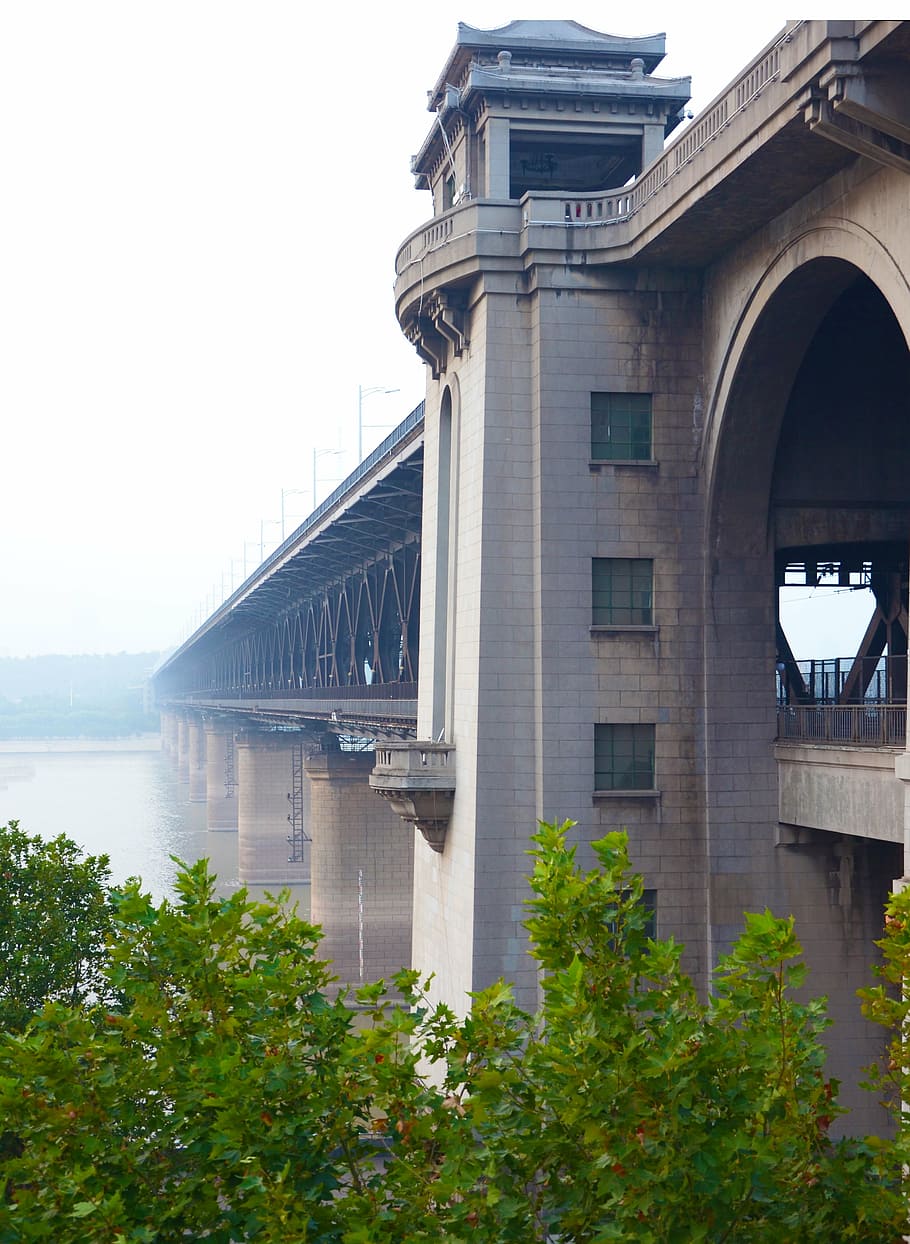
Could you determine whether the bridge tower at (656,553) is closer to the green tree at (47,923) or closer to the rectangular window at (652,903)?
the rectangular window at (652,903)

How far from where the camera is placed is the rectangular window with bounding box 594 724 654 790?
28.1m

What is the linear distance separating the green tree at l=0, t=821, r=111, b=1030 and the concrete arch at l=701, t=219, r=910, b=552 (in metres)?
14.0

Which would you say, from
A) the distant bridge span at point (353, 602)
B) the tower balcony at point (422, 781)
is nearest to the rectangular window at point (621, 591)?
the tower balcony at point (422, 781)

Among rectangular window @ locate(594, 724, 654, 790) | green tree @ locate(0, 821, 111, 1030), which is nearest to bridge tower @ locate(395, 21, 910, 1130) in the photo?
rectangular window @ locate(594, 724, 654, 790)

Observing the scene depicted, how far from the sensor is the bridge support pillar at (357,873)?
6191 centimetres

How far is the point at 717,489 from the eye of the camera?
92.3 ft

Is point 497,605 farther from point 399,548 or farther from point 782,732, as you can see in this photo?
point 399,548

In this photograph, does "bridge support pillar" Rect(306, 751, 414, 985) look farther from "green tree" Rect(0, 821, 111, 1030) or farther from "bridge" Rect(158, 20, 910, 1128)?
"green tree" Rect(0, 821, 111, 1030)

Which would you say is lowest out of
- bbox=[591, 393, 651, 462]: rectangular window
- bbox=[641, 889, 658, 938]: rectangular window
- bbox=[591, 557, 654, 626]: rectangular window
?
bbox=[641, 889, 658, 938]: rectangular window

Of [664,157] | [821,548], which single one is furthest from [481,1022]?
[821,548]

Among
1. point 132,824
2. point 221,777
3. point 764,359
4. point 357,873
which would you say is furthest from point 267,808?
point 764,359

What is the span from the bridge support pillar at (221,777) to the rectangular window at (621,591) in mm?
96727

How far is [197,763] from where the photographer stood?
534 feet

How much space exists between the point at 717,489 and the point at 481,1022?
1698cm
